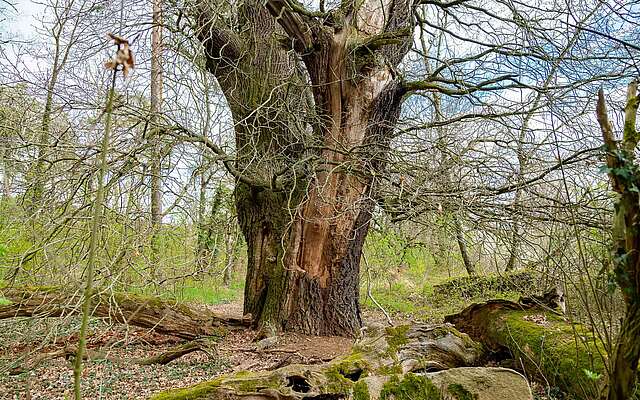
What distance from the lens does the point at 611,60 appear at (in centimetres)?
475

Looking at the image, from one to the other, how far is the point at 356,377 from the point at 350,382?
26cm

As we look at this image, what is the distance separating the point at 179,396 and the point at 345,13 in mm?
4822

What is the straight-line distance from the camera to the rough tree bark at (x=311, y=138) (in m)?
5.84

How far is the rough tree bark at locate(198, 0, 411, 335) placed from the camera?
5.84 meters

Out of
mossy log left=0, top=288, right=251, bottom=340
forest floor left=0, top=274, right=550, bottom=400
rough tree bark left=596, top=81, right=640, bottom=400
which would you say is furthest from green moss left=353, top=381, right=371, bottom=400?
mossy log left=0, top=288, right=251, bottom=340

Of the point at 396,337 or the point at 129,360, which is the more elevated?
the point at 396,337

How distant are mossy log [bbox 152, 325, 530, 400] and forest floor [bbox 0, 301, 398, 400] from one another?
492 mm

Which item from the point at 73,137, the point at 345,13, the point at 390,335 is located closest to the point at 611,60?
the point at 345,13

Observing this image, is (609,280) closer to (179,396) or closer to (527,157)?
(179,396)

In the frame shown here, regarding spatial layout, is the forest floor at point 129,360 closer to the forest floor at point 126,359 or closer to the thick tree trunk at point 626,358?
the forest floor at point 126,359

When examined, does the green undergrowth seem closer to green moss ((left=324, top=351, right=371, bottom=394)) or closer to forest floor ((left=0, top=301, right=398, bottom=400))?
forest floor ((left=0, top=301, right=398, bottom=400))

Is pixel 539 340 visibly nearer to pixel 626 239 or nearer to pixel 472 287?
pixel 626 239

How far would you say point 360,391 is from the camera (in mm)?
2898

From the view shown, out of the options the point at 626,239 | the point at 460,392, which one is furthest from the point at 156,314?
the point at 626,239
